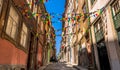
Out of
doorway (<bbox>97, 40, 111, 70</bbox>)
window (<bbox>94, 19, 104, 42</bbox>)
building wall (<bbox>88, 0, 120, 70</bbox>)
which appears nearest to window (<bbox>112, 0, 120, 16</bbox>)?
building wall (<bbox>88, 0, 120, 70</bbox>)

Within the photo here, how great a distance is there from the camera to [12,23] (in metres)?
6.39

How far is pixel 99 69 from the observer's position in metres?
8.92

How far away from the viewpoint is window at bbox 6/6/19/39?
6008 millimetres

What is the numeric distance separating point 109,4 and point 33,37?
704 cm

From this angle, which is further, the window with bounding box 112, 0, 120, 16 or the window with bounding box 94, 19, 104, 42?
the window with bounding box 94, 19, 104, 42

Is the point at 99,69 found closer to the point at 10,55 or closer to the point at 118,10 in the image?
the point at 118,10

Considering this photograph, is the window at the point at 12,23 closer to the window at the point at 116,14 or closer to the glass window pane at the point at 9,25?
the glass window pane at the point at 9,25

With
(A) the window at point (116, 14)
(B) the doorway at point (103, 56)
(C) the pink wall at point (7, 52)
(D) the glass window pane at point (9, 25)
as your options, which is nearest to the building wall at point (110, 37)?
(A) the window at point (116, 14)

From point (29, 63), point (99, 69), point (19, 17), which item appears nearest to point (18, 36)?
point (19, 17)

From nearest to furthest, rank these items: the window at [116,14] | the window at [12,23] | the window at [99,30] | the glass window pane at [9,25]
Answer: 1. the glass window pane at [9,25]
2. the window at [12,23]
3. the window at [116,14]
4. the window at [99,30]

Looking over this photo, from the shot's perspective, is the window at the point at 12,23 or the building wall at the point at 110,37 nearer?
the window at the point at 12,23

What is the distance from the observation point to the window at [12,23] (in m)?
6.01

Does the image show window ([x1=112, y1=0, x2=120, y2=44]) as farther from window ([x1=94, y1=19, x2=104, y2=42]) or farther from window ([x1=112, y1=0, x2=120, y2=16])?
window ([x1=94, y1=19, x2=104, y2=42])

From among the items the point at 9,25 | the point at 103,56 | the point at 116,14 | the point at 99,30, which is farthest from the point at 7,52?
the point at 99,30
